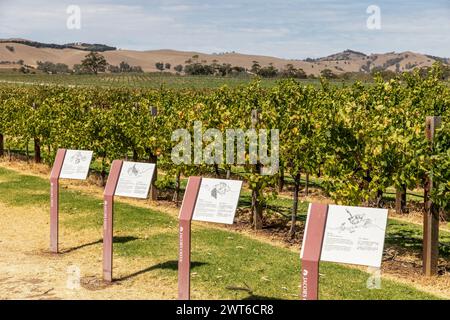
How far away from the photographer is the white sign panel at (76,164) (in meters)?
11.2

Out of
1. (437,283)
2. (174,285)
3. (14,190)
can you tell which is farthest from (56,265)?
(14,190)

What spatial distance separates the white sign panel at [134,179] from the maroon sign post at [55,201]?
242 centimetres

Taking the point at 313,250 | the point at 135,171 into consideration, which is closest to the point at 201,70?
the point at 135,171

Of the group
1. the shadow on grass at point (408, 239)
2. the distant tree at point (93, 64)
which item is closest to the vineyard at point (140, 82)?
the distant tree at point (93, 64)

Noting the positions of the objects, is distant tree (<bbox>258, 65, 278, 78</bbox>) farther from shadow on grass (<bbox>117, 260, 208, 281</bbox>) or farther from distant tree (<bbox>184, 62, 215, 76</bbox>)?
shadow on grass (<bbox>117, 260, 208, 281</bbox>)

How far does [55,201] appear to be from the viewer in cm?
1119

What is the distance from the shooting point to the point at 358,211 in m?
6.08

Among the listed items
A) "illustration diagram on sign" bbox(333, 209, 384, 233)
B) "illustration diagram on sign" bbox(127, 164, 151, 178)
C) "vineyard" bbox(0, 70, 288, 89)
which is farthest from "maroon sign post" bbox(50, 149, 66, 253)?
"vineyard" bbox(0, 70, 288, 89)

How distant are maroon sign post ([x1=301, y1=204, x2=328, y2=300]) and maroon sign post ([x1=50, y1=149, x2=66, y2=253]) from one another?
6.85 m

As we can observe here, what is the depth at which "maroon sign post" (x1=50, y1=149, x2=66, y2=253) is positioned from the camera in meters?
11.2

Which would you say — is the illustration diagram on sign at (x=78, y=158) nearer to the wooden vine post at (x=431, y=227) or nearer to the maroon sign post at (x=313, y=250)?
the maroon sign post at (x=313, y=250)

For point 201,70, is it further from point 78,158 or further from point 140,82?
point 78,158

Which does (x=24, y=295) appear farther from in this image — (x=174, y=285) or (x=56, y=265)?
(x=174, y=285)
